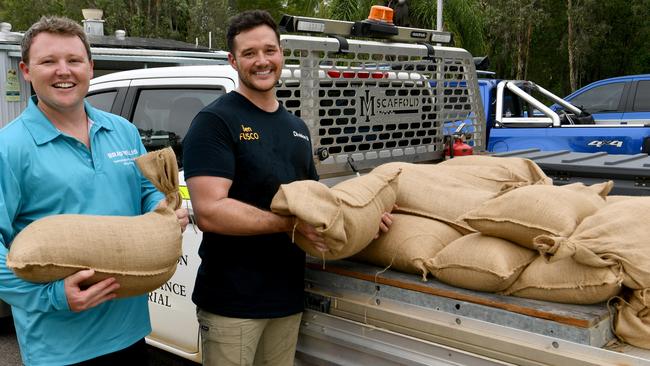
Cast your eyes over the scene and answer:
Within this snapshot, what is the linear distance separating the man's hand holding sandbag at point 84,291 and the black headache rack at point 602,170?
2707 millimetres

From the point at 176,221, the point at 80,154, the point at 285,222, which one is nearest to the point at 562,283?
the point at 285,222

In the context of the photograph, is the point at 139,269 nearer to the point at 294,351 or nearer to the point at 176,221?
the point at 176,221

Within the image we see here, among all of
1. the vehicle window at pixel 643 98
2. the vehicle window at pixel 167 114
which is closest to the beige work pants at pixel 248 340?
the vehicle window at pixel 167 114

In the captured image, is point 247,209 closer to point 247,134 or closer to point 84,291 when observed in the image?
point 247,134

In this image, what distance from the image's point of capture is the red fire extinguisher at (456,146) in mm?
4031

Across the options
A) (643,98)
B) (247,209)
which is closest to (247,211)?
(247,209)

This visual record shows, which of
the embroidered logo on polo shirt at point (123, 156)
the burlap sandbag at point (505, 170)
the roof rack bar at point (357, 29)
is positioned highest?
the roof rack bar at point (357, 29)

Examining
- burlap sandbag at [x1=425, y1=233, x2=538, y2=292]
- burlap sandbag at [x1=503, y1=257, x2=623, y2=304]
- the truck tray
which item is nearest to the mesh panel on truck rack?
the truck tray

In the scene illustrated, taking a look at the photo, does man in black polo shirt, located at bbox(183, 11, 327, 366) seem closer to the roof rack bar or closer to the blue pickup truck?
the roof rack bar

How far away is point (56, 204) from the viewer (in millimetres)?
2109

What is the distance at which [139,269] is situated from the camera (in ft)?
6.71

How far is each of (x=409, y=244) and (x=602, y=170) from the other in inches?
68.8

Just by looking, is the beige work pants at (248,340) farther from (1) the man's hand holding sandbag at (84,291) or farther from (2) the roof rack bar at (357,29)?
(2) the roof rack bar at (357,29)

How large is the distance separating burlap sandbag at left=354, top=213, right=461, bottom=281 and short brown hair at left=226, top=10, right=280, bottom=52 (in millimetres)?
961
